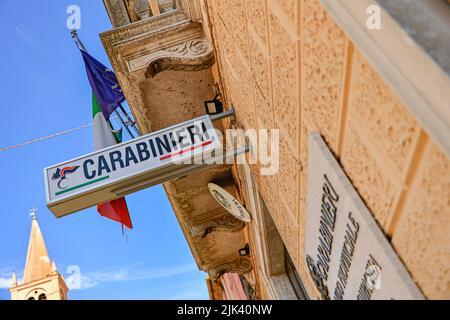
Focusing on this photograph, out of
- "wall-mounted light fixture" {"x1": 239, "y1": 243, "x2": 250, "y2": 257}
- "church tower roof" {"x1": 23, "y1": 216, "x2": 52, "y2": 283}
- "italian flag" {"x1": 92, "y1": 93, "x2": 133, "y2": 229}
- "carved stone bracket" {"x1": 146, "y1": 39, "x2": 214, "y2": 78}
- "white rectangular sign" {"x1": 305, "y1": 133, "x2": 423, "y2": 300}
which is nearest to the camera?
"white rectangular sign" {"x1": 305, "y1": 133, "x2": 423, "y2": 300}

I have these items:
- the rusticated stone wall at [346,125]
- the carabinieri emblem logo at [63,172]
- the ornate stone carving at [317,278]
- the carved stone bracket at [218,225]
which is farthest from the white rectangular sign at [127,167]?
the carved stone bracket at [218,225]

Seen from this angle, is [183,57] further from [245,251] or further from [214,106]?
[245,251]

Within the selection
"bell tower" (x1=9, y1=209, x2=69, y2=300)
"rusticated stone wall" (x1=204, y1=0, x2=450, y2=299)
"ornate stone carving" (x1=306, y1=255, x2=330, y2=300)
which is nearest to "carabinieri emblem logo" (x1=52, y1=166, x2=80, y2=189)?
"rusticated stone wall" (x1=204, y1=0, x2=450, y2=299)

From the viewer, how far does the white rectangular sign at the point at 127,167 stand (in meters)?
3.22

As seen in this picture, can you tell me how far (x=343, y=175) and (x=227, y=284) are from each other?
12989 mm

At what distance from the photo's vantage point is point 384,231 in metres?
1.53

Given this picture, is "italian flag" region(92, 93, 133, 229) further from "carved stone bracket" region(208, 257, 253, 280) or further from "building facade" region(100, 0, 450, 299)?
"carved stone bracket" region(208, 257, 253, 280)

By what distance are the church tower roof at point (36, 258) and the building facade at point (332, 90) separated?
1531 inches

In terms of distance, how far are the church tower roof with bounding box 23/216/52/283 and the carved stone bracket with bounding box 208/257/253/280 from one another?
114 ft

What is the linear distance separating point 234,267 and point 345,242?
23.4ft

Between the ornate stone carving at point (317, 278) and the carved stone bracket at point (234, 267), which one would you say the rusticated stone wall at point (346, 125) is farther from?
the carved stone bracket at point (234, 267)

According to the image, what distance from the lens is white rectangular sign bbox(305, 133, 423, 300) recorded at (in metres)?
1.49
